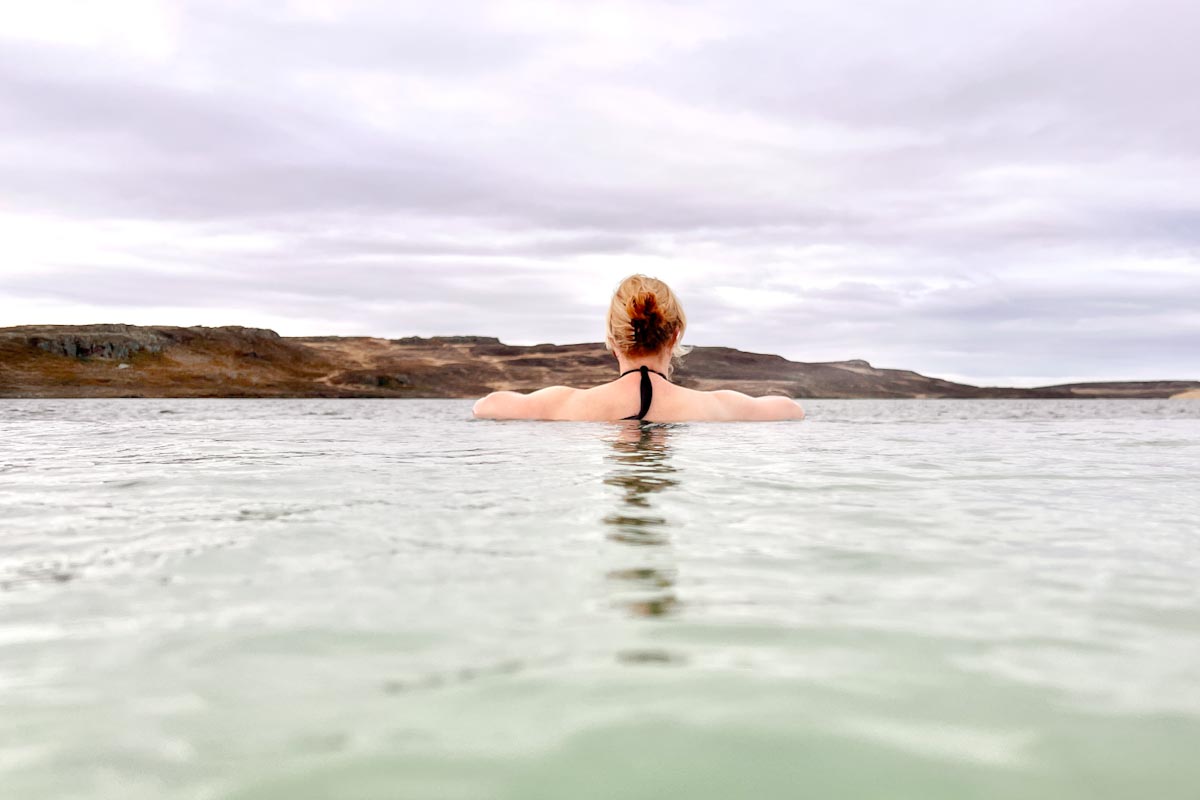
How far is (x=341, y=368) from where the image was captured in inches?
5448

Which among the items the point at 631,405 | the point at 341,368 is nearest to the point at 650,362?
the point at 631,405

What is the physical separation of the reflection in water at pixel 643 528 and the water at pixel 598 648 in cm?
3

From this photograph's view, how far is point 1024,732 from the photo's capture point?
157cm

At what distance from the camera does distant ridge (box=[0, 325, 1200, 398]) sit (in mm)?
110750

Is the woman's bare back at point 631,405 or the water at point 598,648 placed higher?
the woman's bare back at point 631,405

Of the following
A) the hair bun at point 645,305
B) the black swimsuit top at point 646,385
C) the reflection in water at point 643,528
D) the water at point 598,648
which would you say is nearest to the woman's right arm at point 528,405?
the black swimsuit top at point 646,385

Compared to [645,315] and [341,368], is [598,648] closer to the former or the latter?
[645,315]

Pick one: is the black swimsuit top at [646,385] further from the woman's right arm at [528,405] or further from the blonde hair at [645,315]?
the woman's right arm at [528,405]

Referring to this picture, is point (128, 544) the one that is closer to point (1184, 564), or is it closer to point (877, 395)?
point (1184, 564)

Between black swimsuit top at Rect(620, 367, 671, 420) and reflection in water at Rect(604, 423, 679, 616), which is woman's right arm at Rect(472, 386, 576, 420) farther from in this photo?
reflection in water at Rect(604, 423, 679, 616)

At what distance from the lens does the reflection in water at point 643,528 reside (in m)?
2.49

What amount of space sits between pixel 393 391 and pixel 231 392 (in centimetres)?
2260

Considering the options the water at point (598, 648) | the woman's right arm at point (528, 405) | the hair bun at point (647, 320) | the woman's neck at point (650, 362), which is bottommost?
the water at point (598, 648)

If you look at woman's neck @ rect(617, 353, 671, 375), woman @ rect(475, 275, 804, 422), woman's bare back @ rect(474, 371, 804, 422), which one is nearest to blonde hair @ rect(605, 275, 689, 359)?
woman @ rect(475, 275, 804, 422)
